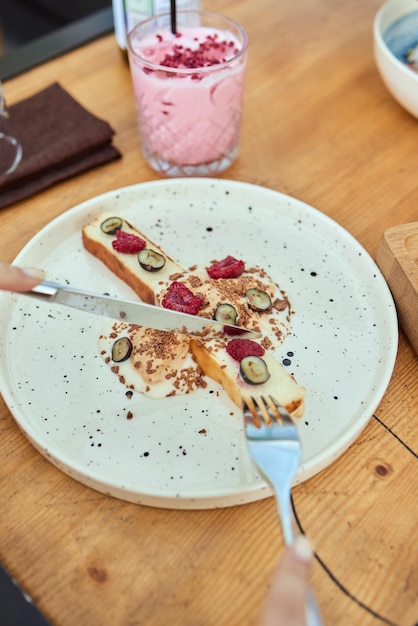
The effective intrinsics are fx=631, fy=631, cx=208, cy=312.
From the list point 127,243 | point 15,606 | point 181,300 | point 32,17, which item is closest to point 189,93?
point 127,243

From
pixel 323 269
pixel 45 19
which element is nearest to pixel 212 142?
pixel 323 269

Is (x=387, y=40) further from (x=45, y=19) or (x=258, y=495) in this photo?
(x=45, y=19)

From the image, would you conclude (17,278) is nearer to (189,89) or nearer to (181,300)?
(181,300)

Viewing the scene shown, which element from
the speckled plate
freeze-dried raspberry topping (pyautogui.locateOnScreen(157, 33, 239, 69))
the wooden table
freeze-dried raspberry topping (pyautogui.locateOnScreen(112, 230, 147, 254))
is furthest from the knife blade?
freeze-dried raspberry topping (pyautogui.locateOnScreen(157, 33, 239, 69))

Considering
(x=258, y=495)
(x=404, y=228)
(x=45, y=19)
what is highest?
(x=404, y=228)

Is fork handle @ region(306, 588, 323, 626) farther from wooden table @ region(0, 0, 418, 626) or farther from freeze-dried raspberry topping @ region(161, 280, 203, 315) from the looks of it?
freeze-dried raspberry topping @ region(161, 280, 203, 315)

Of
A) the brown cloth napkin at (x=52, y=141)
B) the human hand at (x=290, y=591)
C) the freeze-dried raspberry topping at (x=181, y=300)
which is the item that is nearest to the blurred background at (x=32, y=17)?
the brown cloth napkin at (x=52, y=141)
